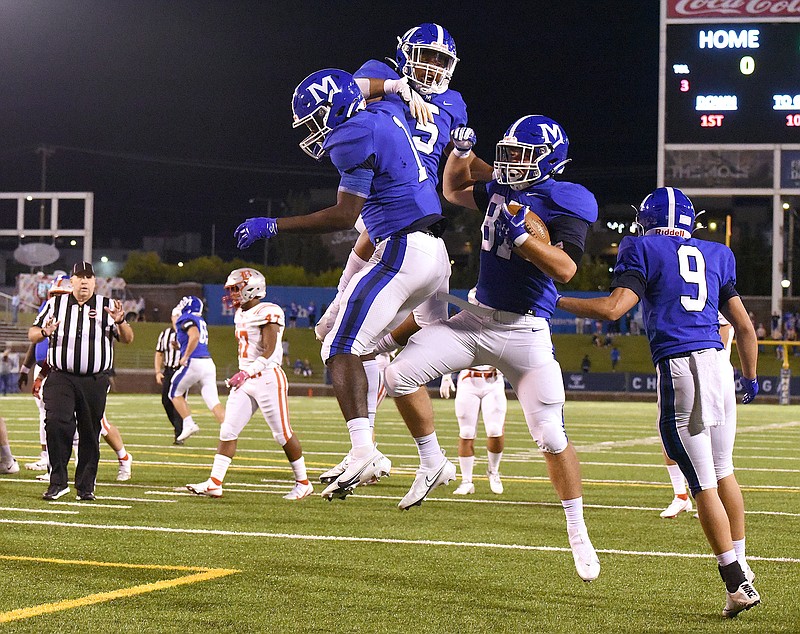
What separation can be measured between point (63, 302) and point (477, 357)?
4936 mm

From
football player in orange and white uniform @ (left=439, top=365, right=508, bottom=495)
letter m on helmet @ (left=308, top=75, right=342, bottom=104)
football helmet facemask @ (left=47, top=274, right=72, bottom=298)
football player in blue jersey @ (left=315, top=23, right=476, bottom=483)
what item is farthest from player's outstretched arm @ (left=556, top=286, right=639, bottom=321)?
football helmet facemask @ (left=47, top=274, right=72, bottom=298)

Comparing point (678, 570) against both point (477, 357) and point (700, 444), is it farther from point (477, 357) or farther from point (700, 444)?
point (477, 357)

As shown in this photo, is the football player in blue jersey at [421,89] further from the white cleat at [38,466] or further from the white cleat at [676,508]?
the white cleat at [38,466]

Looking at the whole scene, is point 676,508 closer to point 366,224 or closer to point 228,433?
point 228,433

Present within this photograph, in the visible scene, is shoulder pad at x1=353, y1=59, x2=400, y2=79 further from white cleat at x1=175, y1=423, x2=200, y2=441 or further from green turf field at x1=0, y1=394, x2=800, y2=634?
white cleat at x1=175, y1=423, x2=200, y2=441

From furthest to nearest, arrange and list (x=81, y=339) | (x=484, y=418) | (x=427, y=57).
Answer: (x=484, y=418) < (x=81, y=339) < (x=427, y=57)

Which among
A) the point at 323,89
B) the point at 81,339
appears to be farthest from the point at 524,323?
the point at 81,339

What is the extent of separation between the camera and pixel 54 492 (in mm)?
9031

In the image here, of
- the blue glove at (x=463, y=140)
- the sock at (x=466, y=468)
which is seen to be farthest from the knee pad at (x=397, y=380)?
the sock at (x=466, y=468)

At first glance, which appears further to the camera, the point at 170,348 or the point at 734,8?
the point at 734,8

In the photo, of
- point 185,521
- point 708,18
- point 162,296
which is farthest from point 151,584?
point 162,296

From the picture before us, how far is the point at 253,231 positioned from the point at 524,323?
1.29 metres

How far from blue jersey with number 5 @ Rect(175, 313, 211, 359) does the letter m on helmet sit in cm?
1003

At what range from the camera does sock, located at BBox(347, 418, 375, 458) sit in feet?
17.3
